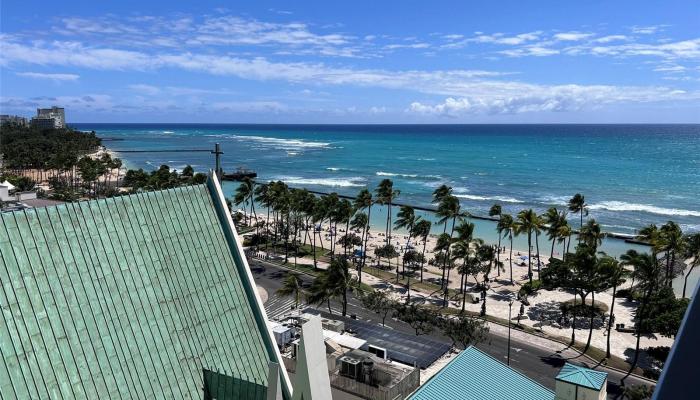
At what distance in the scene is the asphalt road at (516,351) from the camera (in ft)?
132

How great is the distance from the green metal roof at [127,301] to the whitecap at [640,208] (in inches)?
4408

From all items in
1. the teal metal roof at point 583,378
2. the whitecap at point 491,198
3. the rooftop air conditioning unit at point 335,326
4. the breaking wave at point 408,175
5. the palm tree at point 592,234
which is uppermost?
the teal metal roof at point 583,378

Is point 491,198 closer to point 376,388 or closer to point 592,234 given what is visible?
point 592,234

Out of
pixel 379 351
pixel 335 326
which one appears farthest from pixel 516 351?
pixel 335 326

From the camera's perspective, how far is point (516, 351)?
45062mm

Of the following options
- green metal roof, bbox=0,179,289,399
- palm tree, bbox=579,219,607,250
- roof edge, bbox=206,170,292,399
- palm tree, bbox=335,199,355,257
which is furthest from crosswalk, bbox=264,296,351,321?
palm tree, bbox=579,219,607,250

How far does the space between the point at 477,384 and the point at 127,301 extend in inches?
602

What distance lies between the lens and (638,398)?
30.6m

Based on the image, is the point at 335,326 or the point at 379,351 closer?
the point at 379,351

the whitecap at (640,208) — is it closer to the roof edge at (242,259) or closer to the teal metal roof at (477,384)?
the teal metal roof at (477,384)

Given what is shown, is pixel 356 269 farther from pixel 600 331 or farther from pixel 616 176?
pixel 616 176

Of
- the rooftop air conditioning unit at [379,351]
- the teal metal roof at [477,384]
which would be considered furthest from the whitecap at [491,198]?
the teal metal roof at [477,384]

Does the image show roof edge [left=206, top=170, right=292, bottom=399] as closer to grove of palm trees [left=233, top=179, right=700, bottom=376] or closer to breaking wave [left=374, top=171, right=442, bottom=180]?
grove of palm trees [left=233, top=179, right=700, bottom=376]

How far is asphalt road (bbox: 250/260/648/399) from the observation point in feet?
132
